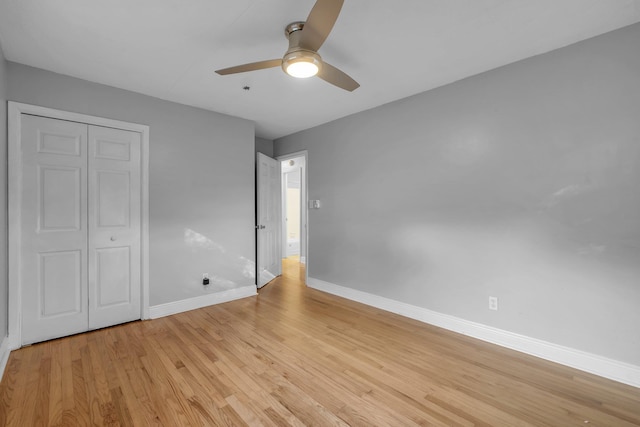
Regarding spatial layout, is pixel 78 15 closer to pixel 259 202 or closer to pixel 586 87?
pixel 259 202

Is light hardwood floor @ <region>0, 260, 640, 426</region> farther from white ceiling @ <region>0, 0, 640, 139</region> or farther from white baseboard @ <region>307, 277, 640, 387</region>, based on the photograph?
white ceiling @ <region>0, 0, 640, 139</region>

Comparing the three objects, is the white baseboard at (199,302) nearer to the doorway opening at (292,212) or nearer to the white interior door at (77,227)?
the white interior door at (77,227)

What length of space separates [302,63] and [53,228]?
111 inches

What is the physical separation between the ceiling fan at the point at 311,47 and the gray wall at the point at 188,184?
178 centimetres

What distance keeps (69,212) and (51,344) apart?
1245 mm

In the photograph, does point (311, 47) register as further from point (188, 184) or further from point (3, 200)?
point (3, 200)

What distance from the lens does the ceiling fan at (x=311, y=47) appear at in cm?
152

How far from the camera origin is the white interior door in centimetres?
260

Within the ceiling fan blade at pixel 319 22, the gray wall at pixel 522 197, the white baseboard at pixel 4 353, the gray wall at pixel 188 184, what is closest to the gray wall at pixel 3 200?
the white baseboard at pixel 4 353

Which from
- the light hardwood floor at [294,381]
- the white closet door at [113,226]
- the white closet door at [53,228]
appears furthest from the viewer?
the white closet door at [113,226]

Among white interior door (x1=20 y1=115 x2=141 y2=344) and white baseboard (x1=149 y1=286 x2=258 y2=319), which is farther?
white baseboard (x1=149 y1=286 x2=258 y2=319)

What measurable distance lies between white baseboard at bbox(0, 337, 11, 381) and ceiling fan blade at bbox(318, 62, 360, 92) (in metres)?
3.28

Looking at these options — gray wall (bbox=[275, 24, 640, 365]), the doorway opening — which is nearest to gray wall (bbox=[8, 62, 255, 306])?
gray wall (bbox=[275, 24, 640, 365])

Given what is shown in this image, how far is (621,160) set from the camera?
2.08m
